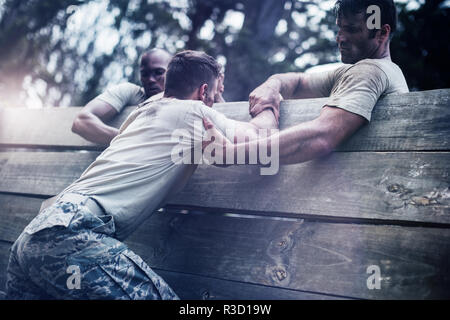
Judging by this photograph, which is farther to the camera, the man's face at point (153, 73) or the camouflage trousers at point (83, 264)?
the man's face at point (153, 73)

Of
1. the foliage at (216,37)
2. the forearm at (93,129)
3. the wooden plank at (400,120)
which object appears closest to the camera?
the wooden plank at (400,120)

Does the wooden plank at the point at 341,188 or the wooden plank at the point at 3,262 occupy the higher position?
the wooden plank at the point at 341,188

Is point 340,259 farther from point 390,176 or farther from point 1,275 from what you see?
point 1,275

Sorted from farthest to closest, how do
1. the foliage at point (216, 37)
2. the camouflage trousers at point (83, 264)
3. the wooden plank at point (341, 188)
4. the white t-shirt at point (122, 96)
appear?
the foliage at point (216, 37)
the white t-shirt at point (122, 96)
the wooden plank at point (341, 188)
the camouflage trousers at point (83, 264)

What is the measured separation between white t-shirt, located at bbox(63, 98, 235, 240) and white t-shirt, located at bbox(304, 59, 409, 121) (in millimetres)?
544

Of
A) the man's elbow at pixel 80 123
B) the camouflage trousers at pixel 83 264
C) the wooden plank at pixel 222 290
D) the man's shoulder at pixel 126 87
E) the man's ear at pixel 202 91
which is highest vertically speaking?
the man's shoulder at pixel 126 87

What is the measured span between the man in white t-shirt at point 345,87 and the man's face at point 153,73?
1.05 metres

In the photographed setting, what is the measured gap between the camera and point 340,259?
159 cm

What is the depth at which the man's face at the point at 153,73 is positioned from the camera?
2.92 meters

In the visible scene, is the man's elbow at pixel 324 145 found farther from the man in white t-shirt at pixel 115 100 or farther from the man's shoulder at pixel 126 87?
the man's shoulder at pixel 126 87

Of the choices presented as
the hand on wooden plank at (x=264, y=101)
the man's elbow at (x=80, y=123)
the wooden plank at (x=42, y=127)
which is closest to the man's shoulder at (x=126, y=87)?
the wooden plank at (x=42, y=127)

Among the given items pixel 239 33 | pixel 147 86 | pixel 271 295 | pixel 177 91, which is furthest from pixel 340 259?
pixel 239 33

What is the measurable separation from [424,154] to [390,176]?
0.57ft

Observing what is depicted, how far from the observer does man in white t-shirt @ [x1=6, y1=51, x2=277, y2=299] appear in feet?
4.56
